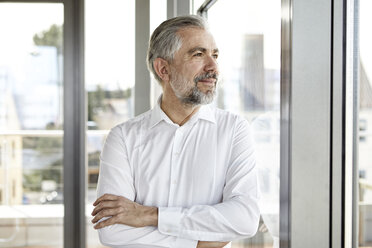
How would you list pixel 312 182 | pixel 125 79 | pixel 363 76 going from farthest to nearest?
1. pixel 125 79
2. pixel 312 182
3. pixel 363 76

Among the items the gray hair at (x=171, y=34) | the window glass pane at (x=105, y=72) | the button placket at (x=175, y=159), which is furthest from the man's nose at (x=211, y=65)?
the window glass pane at (x=105, y=72)

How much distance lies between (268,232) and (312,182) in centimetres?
49

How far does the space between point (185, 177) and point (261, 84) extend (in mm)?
444

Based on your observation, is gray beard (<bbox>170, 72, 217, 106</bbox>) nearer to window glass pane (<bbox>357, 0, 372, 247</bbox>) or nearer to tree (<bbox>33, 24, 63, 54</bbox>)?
window glass pane (<bbox>357, 0, 372, 247</bbox>)

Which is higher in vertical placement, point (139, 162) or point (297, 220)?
point (139, 162)

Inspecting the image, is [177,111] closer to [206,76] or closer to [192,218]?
[206,76]

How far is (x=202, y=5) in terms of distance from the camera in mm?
2830

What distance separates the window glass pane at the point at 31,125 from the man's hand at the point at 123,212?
225 centimetres

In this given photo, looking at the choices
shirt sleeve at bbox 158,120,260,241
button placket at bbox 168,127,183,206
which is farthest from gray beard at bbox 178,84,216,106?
shirt sleeve at bbox 158,120,260,241

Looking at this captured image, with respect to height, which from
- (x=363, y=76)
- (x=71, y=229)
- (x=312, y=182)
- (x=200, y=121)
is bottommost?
(x=71, y=229)

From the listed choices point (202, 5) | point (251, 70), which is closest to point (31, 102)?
point (202, 5)

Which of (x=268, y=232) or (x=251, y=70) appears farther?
(x=251, y=70)

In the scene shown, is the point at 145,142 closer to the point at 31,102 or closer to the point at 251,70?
the point at 251,70

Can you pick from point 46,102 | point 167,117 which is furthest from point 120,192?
point 46,102
